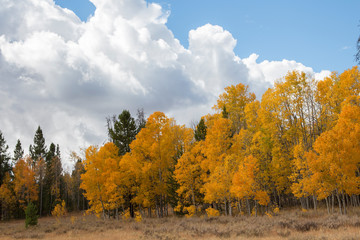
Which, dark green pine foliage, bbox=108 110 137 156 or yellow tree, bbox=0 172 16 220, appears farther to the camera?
yellow tree, bbox=0 172 16 220

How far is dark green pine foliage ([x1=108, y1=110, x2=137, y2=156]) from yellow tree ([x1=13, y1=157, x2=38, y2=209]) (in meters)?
30.1

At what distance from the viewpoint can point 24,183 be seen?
5862cm

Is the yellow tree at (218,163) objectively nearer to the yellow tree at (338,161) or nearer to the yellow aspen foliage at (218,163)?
the yellow aspen foliage at (218,163)

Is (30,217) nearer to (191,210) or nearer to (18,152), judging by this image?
(191,210)

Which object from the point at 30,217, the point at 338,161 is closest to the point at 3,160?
the point at 30,217

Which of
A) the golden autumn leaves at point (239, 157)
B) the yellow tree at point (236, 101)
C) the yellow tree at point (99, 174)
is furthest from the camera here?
the yellow tree at point (236, 101)

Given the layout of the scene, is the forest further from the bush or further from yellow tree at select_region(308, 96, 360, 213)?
the bush

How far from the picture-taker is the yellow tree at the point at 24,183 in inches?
2279

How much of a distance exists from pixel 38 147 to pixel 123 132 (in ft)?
131

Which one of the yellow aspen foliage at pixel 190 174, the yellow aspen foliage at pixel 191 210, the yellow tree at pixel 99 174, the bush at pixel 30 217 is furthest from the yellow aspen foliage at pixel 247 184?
the bush at pixel 30 217

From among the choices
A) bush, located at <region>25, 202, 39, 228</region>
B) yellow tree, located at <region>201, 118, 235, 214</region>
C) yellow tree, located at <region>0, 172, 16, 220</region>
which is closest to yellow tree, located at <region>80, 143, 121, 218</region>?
bush, located at <region>25, 202, 39, 228</region>

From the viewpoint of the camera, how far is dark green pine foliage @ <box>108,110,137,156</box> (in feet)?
132

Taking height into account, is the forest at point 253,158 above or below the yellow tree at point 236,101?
below

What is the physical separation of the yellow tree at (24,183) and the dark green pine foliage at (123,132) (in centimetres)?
3007
